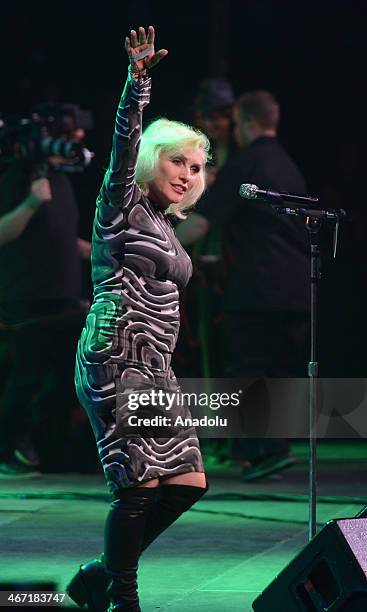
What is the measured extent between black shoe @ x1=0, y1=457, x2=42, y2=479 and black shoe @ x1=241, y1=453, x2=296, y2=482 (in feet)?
4.28

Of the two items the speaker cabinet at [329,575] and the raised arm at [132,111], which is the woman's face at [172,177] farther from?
the speaker cabinet at [329,575]

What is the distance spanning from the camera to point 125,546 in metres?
5.13

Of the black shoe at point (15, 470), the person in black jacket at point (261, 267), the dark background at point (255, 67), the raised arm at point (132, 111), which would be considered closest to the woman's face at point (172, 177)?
the raised arm at point (132, 111)

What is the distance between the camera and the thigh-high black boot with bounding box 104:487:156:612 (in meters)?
5.12

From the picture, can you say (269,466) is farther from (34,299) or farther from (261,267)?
(34,299)

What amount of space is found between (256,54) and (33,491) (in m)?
6.22

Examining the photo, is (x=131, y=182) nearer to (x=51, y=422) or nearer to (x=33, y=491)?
(x=33, y=491)

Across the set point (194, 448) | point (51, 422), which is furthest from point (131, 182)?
point (51, 422)

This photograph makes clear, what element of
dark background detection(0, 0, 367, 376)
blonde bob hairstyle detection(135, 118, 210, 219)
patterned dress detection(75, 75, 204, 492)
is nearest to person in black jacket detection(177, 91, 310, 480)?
dark background detection(0, 0, 367, 376)

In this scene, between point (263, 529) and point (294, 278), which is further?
point (294, 278)

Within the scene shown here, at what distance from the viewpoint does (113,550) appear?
5141mm

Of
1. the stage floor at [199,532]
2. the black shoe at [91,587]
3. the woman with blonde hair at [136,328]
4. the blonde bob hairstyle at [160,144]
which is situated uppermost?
the blonde bob hairstyle at [160,144]

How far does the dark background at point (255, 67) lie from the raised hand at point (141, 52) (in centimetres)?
641

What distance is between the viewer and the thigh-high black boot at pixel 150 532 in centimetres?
527
